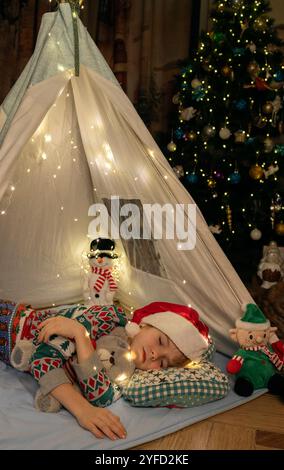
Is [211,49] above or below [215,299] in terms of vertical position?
above

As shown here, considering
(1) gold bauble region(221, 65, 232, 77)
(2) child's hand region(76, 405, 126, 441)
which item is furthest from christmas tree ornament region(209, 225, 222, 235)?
(2) child's hand region(76, 405, 126, 441)

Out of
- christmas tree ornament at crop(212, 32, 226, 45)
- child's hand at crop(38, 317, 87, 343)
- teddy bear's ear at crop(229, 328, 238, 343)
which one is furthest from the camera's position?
christmas tree ornament at crop(212, 32, 226, 45)

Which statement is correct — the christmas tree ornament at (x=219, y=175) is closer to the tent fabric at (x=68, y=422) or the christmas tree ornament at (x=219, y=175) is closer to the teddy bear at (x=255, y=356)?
the teddy bear at (x=255, y=356)

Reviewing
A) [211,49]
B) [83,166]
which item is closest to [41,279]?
[83,166]

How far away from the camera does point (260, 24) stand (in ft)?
11.3

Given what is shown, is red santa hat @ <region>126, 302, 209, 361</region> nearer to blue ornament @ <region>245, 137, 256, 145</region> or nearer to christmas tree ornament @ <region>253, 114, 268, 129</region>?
blue ornament @ <region>245, 137, 256, 145</region>

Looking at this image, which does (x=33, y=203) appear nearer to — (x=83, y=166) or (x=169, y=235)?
(x=83, y=166)

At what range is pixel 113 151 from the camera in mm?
2422

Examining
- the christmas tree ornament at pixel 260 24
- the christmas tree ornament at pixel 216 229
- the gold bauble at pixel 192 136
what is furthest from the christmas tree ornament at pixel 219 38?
the christmas tree ornament at pixel 216 229

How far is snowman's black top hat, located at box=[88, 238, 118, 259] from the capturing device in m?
2.82

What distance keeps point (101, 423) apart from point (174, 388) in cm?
32

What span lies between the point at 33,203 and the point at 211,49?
193 centimetres

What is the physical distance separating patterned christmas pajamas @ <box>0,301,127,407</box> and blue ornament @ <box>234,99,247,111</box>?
2.07m

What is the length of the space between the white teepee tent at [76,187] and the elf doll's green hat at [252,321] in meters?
0.11
